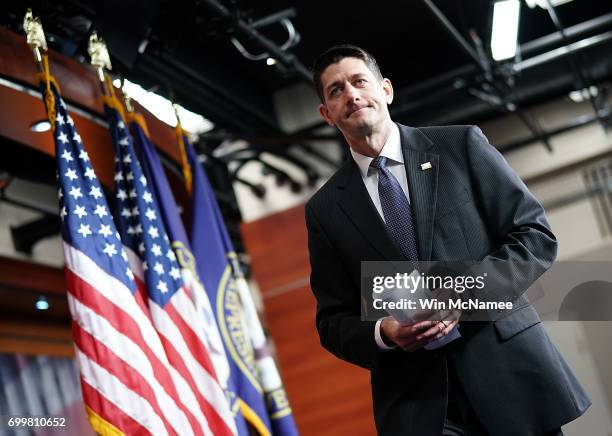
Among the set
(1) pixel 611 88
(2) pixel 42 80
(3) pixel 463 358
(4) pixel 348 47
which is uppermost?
(1) pixel 611 88

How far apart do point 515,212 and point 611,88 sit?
870 centimetres

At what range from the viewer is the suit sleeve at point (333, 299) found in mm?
2123

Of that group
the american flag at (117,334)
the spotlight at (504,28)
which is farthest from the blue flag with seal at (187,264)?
the spotlight at (504,28)

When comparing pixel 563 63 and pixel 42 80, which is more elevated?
pixel 563 63

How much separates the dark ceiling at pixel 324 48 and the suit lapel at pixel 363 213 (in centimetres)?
315

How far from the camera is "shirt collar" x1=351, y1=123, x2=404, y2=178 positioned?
87.4 inches

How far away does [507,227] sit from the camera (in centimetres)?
204

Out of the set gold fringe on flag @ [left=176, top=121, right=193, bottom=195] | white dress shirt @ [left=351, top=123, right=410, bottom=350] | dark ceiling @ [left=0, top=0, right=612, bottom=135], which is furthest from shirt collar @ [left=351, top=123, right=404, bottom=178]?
dark ceiling @ [left=0, top=0, right=612, bottom=135]

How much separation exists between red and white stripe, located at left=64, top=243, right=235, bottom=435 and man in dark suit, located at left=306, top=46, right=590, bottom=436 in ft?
4.73

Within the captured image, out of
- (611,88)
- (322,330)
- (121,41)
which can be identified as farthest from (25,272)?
(611,88)

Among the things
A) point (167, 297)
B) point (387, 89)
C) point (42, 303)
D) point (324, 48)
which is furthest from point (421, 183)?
point (324, 48)

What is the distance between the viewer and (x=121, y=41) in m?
4.64

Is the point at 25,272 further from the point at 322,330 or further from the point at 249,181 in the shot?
the point at 322,330
